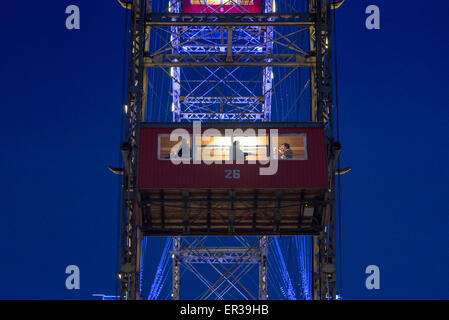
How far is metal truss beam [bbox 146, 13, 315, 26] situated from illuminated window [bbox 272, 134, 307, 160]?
179 inches

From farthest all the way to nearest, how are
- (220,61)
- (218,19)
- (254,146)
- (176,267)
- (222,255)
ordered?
1. (222,255)
2. (176,267)
3. (220,61)
4. (218,19)
5. (254,146)

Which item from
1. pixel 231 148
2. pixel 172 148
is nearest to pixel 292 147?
pixel 231 148

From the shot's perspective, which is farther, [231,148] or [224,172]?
[231,148]

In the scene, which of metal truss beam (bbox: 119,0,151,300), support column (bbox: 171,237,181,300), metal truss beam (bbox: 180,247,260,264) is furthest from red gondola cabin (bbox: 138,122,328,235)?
metal truss beam (bbox: 180,247,260,264)

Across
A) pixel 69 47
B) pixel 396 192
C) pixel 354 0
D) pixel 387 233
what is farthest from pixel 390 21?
pixel 69 47

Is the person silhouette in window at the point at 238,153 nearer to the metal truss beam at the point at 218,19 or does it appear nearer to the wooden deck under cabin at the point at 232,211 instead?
the wooden deck under cabin at the point at 232,211

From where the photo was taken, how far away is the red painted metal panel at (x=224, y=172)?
2389 cm

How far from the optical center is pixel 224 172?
24.0 m

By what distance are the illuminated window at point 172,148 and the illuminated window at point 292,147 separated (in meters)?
2.98

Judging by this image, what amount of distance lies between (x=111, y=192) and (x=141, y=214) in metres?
42.8

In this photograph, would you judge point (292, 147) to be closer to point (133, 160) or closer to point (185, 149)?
point (185, 149)

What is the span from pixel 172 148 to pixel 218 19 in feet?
18.1

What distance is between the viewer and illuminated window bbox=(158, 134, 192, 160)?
2416 centimetres

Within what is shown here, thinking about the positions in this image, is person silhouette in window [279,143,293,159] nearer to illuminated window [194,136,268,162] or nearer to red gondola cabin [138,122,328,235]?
red gondola cabin [138,122,328,235]
